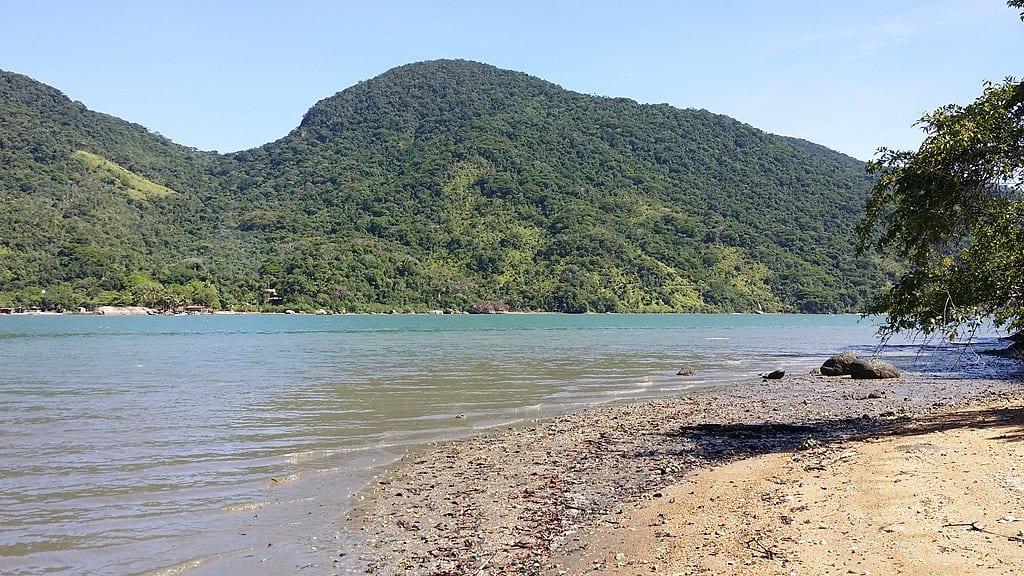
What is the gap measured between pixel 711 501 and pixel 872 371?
24914 mm

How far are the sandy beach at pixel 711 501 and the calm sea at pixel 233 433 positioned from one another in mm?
1392

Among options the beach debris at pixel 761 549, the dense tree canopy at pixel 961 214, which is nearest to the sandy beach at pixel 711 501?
the beach debris at pixel 761 549

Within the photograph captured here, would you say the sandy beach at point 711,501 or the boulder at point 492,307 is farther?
the boulder at point 492,307

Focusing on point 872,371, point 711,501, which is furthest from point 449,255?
point 711,501

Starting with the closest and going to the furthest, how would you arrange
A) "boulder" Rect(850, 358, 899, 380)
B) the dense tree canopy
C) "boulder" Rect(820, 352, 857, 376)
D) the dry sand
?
the dry sand
the dense tree canopy
"boulder" Rect(850, 358, 899, 380)
"boulder" Rect(820, 352, 857, 376)

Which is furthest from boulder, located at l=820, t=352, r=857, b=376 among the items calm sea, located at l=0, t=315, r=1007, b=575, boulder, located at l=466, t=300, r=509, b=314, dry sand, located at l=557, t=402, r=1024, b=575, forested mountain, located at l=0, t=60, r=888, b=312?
boulder, located at l=466, t=300, r=509, b=314

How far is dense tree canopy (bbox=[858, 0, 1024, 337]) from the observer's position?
42.4ft

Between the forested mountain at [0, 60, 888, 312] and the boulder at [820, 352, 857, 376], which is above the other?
the forested mountain at [0, 60, 888, 312]

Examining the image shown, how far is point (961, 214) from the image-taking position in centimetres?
1378

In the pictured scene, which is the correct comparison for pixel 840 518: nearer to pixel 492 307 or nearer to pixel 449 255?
pixel 492 307

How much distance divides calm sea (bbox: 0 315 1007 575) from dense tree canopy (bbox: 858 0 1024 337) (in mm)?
10386

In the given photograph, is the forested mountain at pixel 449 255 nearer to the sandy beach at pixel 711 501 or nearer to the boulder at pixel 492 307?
the boulder at pixel 492 307

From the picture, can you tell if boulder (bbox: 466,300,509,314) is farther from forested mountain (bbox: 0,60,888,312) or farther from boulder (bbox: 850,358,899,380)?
boulder (bbox: 850,358,899,380)

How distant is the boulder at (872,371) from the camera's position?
103ft
